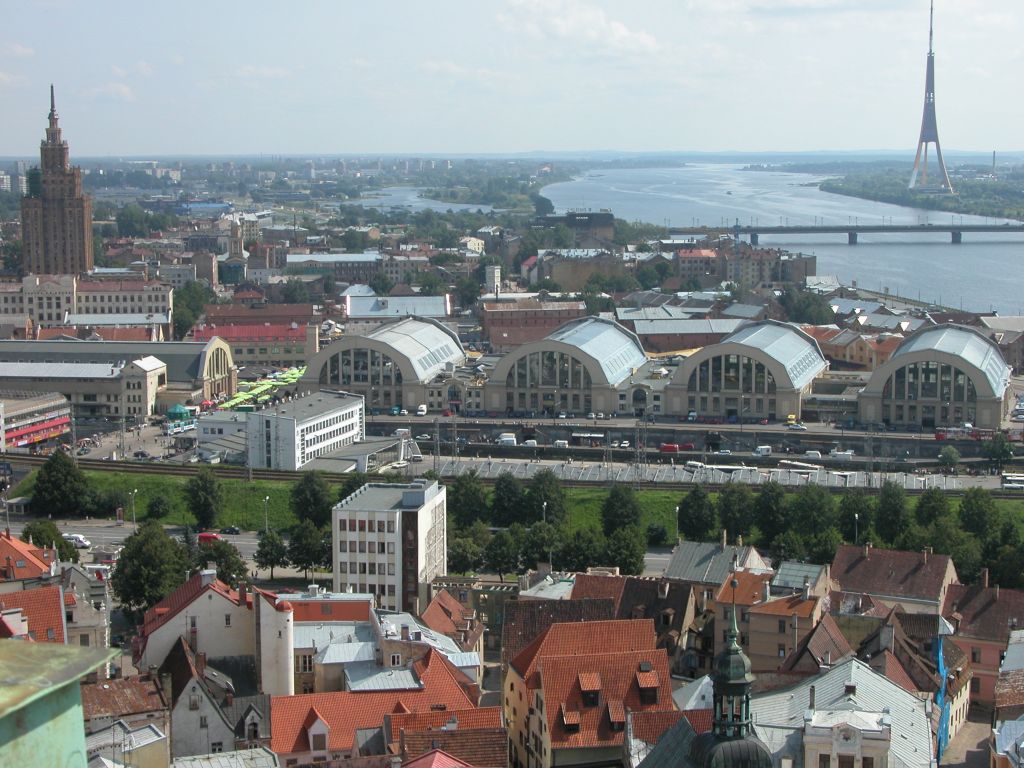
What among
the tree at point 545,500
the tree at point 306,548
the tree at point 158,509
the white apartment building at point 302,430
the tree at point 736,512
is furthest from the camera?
the white apartment building at point 302,430

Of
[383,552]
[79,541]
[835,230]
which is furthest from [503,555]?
[835,230]

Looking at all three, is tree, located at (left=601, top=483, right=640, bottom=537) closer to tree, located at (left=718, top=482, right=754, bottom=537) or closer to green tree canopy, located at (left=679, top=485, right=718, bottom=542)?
green tree canopy, located at (left=679, top=485, right=718, bottom=542)

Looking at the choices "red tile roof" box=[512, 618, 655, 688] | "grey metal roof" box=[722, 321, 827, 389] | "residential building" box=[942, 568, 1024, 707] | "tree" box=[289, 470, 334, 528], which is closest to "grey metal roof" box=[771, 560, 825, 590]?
"residential building" box=[942, 568, 1024, 707]

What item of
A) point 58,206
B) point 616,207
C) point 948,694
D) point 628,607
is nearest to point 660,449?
point 628,607

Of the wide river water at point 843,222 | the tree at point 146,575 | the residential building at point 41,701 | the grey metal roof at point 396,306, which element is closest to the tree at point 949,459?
the tree at point 146,575

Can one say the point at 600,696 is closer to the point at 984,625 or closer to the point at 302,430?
the point at 984,625

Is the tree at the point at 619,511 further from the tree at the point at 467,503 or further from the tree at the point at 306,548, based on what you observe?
the tree at the point at 306,548
